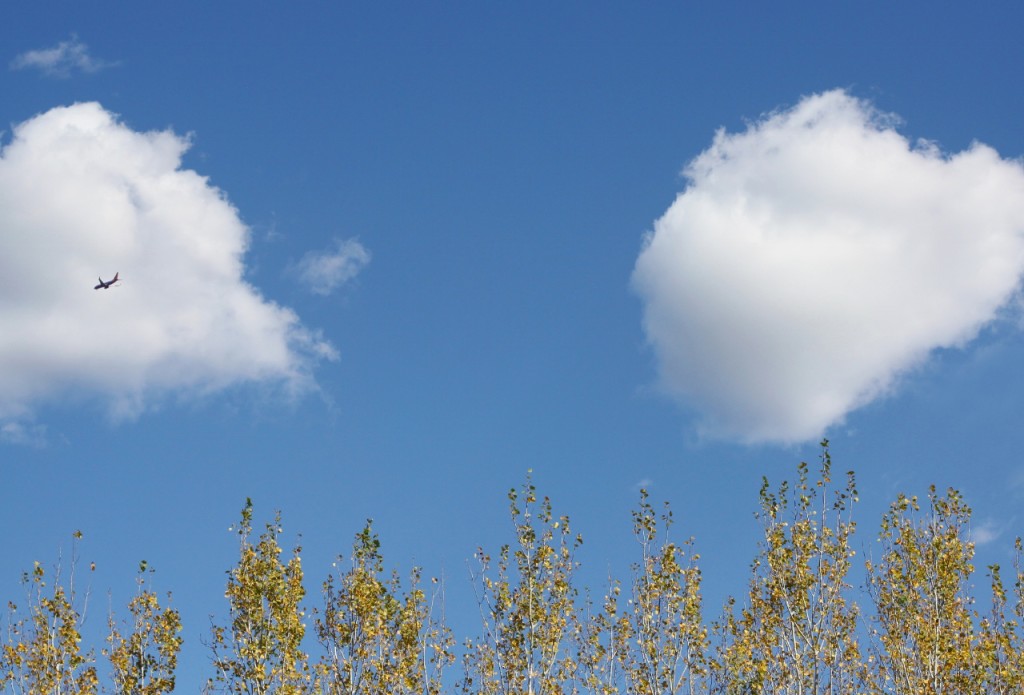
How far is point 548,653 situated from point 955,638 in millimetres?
10653

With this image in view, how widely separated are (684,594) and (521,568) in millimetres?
4542

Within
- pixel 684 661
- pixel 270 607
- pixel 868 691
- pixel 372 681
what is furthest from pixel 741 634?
pixel 270 607

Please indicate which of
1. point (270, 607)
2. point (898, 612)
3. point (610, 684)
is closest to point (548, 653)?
point (610, 684)

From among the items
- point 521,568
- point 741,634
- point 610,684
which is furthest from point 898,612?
point 521,568

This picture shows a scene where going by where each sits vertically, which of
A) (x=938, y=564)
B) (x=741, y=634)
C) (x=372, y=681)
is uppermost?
(x=938, y=564)

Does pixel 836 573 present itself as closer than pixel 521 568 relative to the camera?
Yes

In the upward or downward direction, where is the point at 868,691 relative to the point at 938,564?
downward

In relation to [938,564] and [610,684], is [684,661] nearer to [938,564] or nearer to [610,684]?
[610,684]

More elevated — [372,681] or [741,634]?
[741,634]

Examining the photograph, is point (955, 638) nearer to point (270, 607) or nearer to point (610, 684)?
point (610, 684)

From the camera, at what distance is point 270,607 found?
93.2 ft

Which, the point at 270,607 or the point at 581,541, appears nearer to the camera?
the point at 270,607

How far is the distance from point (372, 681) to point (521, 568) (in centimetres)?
504

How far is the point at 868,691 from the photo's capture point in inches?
1134
